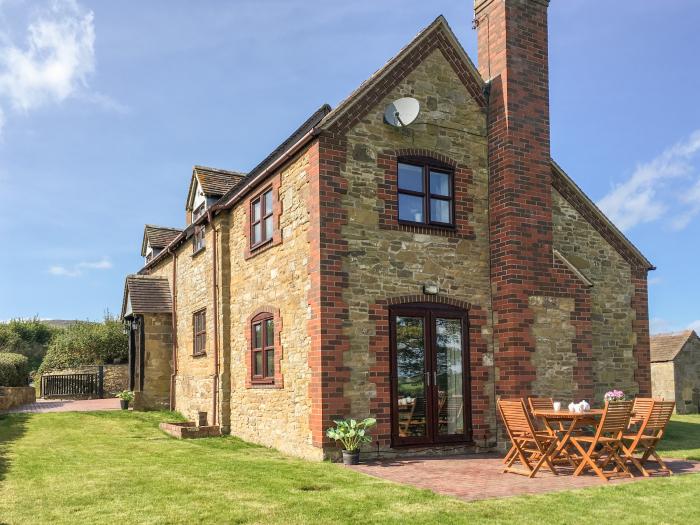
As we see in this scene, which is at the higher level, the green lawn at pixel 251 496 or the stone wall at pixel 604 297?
the stone wall at pixel 604 297

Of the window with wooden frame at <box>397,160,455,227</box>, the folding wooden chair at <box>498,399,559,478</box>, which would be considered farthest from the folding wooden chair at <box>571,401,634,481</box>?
the window with wooden frame at <box>397,160,455,227</box>

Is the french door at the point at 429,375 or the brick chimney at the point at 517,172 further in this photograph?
the brick chimney at the point at 517,172

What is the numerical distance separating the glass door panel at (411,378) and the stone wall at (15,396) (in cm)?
1582

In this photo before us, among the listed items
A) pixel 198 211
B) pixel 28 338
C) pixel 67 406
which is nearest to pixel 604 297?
pixel 198 211

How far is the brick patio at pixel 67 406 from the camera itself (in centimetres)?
2252

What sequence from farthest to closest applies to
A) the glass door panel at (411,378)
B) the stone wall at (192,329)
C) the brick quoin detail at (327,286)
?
the stone wall at (192,329) → the glass door panel at (411,378) → the brick quoin detail at (327,286)

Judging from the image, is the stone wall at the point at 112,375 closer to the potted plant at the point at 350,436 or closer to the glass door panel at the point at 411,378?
the glass door panel at the point at 411,378

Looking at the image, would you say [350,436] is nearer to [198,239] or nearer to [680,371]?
[198,239]

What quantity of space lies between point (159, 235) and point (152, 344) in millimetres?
7415

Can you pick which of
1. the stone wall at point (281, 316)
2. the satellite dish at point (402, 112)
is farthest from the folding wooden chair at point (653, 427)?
the satellite dish at point (402, 112)

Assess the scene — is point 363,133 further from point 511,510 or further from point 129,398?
point 129,398

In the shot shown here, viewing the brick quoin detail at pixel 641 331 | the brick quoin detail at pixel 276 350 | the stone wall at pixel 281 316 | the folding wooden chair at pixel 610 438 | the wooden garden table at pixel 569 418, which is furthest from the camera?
the brick quoin detail at pixel 641 331

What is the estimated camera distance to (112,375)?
29.7 meters

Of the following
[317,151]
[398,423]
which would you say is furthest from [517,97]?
[398,423]
